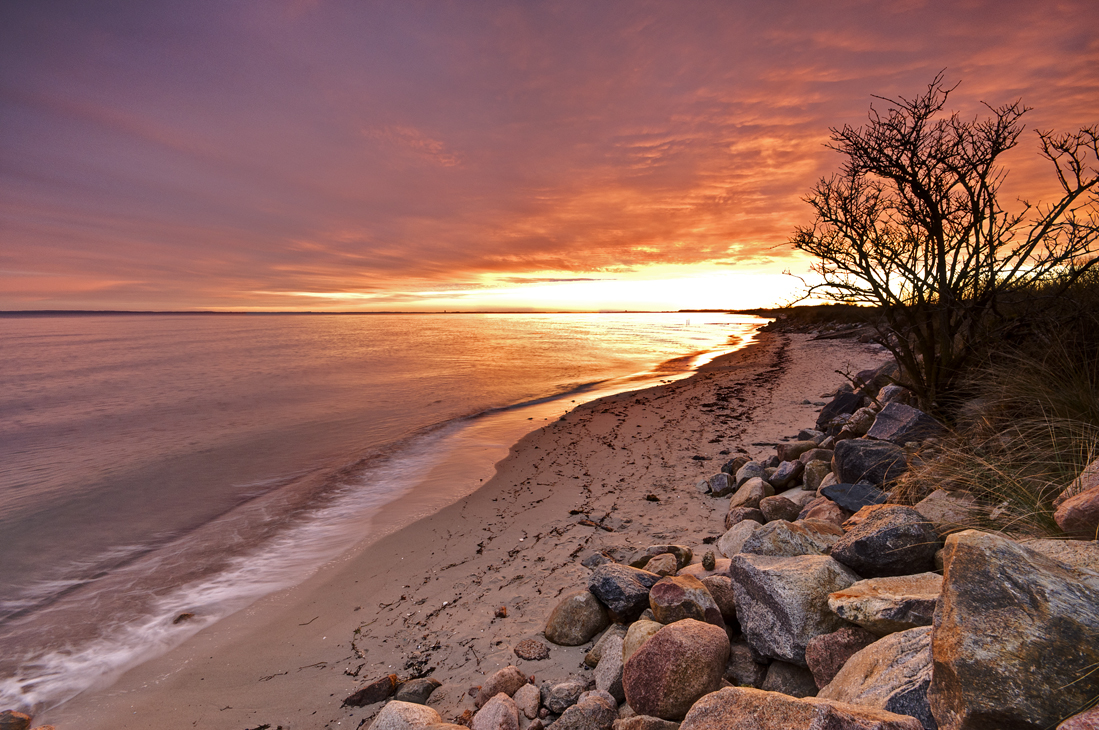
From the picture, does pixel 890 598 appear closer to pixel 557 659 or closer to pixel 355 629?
pixel 557 659

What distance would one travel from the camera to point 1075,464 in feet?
11.4

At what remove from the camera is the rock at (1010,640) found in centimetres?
168

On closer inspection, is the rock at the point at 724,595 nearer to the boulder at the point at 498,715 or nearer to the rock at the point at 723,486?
the boulder at the point at 498,715

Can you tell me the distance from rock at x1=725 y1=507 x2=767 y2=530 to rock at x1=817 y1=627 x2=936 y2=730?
3080 millimetres

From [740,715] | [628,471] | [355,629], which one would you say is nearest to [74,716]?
[355,629]

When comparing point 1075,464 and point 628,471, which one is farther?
point 628,471

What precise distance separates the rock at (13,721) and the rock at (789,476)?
8.56m

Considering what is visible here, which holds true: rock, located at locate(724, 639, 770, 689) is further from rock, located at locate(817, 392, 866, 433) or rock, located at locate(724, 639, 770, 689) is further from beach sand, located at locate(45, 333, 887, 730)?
rock, located at locate(817, 392, 866, 433)

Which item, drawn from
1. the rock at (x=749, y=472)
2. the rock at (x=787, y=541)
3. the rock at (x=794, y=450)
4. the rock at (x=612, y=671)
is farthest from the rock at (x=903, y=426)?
the rock at (x=612, y=671)

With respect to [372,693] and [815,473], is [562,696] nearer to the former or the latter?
[372,693]

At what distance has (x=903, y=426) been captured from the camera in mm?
6023

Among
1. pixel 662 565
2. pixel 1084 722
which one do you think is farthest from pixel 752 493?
pixel 1084 722

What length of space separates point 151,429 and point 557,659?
1855 cm

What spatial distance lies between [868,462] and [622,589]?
351 cm
